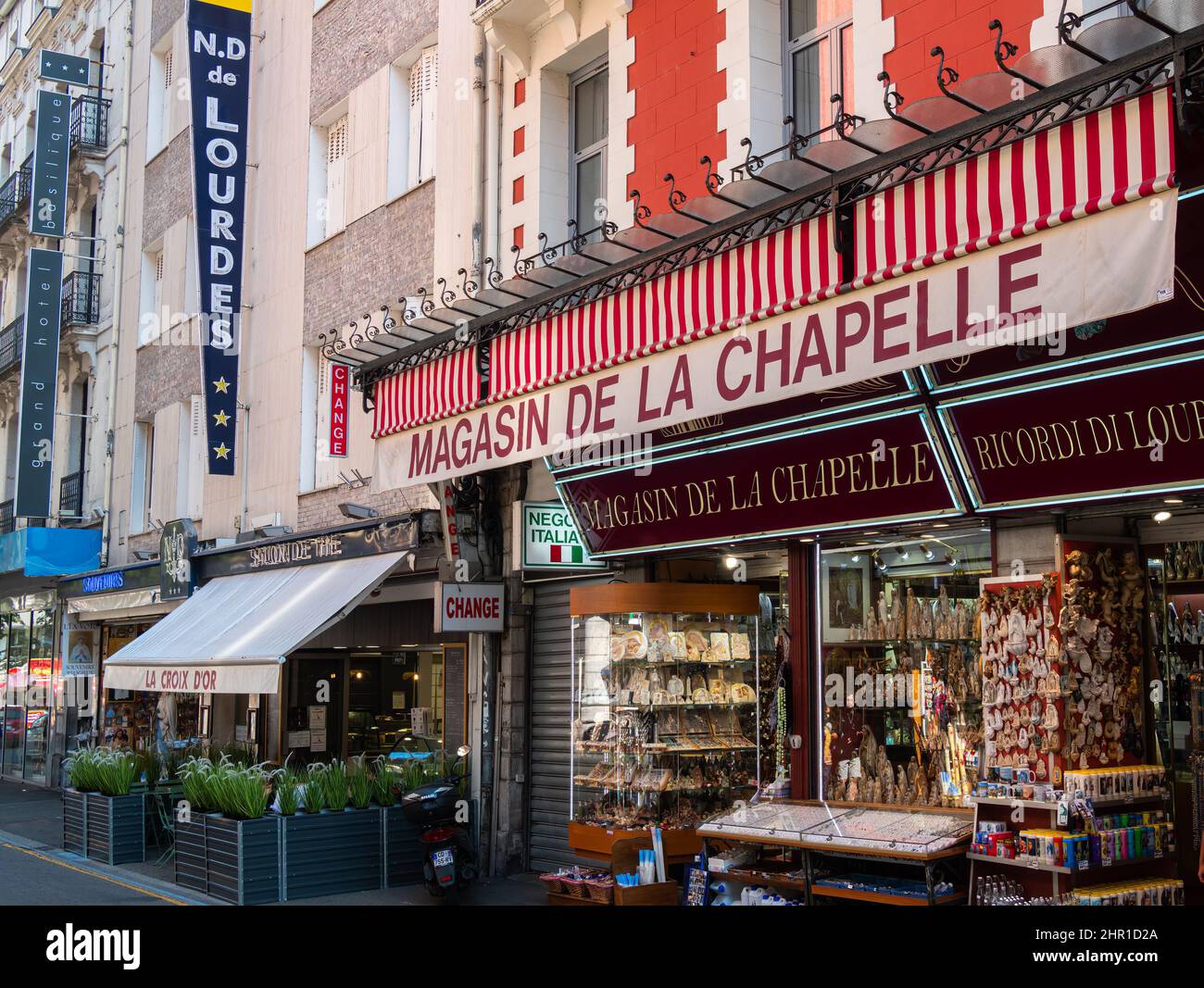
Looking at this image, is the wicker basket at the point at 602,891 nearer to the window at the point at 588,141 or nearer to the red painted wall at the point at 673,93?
the red painted wall at the point at 673,93

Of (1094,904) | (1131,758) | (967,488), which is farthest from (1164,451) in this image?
(1094,904)

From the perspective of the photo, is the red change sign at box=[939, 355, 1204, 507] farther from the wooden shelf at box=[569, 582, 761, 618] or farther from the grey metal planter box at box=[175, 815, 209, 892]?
the grey metal planter box at box=[175, 815, 209, 892]

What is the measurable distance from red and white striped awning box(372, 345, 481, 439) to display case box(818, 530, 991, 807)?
3.54m

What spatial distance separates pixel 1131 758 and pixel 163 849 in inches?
430

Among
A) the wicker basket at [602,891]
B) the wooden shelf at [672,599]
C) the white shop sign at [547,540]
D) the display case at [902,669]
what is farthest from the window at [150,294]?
the display case at [902,669]

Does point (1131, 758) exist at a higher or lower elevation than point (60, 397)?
lower

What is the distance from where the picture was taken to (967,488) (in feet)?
28.0

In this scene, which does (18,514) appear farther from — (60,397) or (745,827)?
(745,827)

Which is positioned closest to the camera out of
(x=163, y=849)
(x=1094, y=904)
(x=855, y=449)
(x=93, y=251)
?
(x=1094, y=904)

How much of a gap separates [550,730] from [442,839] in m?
1.92

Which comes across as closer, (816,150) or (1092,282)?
(1092,282)

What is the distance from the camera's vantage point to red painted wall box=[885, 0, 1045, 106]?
8.12 metres

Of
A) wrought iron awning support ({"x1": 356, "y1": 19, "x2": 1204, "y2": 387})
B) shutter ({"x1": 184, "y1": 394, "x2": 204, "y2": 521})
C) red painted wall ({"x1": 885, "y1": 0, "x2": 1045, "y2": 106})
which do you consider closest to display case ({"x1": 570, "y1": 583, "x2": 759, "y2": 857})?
wrought iron awning support ({"x1": 356, "y1": 19, "x2": 1204, "y2": 387})

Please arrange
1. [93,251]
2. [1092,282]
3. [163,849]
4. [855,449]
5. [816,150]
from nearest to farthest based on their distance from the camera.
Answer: [1092,282] < [816,150] < [855,449] < [163,849] < [93,251]
